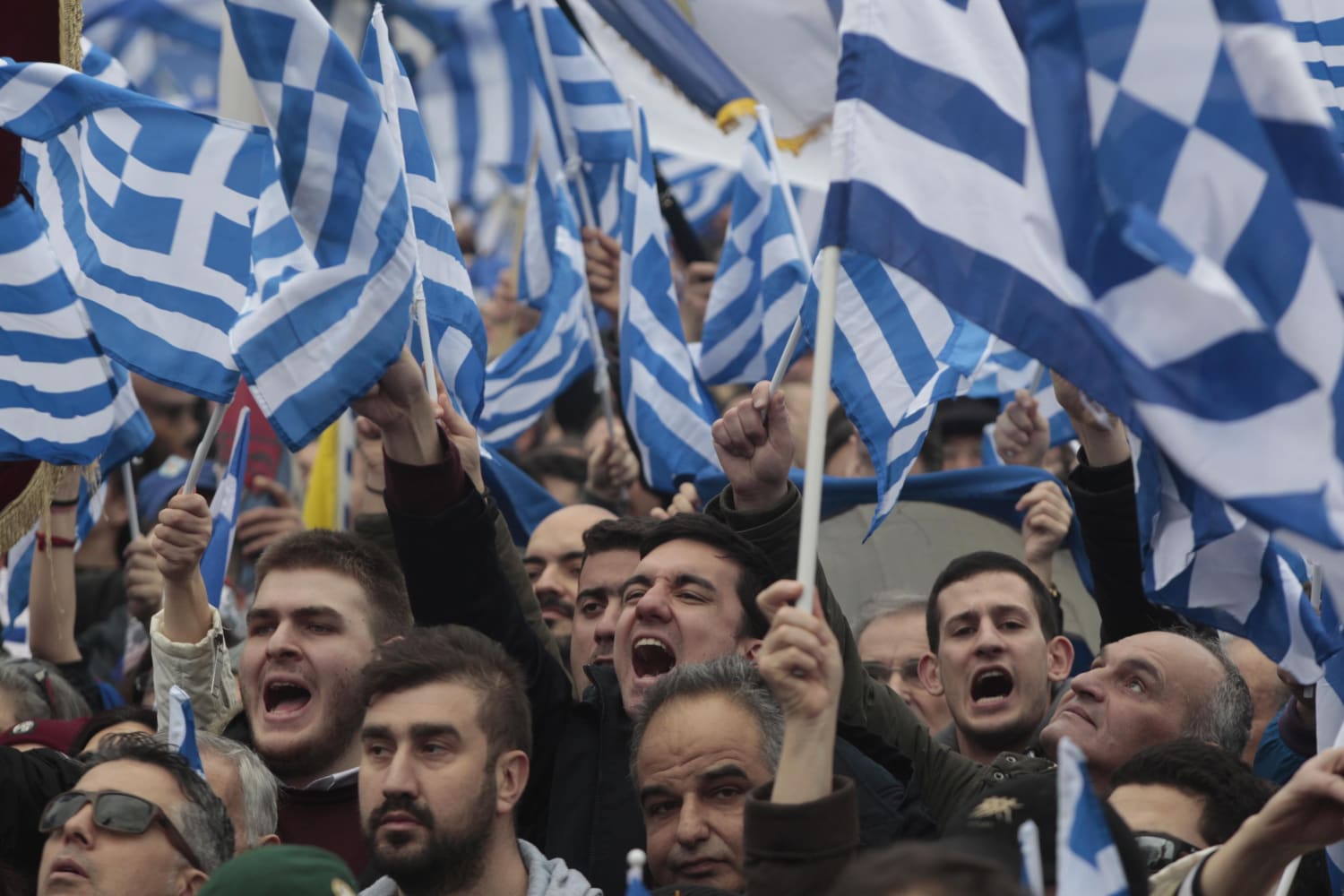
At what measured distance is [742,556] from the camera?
17.9 ft

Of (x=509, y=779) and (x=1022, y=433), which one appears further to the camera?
(x=1022, y=433)

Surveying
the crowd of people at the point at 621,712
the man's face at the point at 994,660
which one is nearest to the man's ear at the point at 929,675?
the crowd of people at the point at 621,712

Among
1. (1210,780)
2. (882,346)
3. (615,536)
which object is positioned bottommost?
(1210,780)

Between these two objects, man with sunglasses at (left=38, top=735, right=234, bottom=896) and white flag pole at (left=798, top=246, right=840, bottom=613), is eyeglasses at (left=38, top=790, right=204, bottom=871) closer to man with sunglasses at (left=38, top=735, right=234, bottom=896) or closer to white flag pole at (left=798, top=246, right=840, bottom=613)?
man with sunglasses at (left=38, top=735, right=234, bottom=896)

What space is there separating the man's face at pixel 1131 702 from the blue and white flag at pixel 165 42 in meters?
7.87

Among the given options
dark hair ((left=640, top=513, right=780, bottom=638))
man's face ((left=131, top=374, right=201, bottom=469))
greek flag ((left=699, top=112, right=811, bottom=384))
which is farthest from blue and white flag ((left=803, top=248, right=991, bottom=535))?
man's face ((left=131, top=374, right=201, bottom=469))

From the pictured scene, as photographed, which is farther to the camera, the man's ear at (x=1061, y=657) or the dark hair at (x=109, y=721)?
the man's ear at (x=1061, y=657)

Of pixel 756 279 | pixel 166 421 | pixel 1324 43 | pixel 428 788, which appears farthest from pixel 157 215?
pixel 166 421

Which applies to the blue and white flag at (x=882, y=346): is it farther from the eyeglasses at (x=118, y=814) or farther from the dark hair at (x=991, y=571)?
the eyeglasses at (x=118, y=814)

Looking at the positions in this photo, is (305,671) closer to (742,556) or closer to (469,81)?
(742,556)

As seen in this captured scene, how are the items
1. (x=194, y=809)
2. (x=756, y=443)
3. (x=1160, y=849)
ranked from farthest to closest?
(x=756, y=443) → (x=194, y=809) → (x=1160, y=849)

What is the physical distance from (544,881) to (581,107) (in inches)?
176

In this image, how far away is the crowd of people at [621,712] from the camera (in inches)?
156

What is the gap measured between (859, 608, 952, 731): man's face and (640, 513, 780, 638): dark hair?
1223mm
